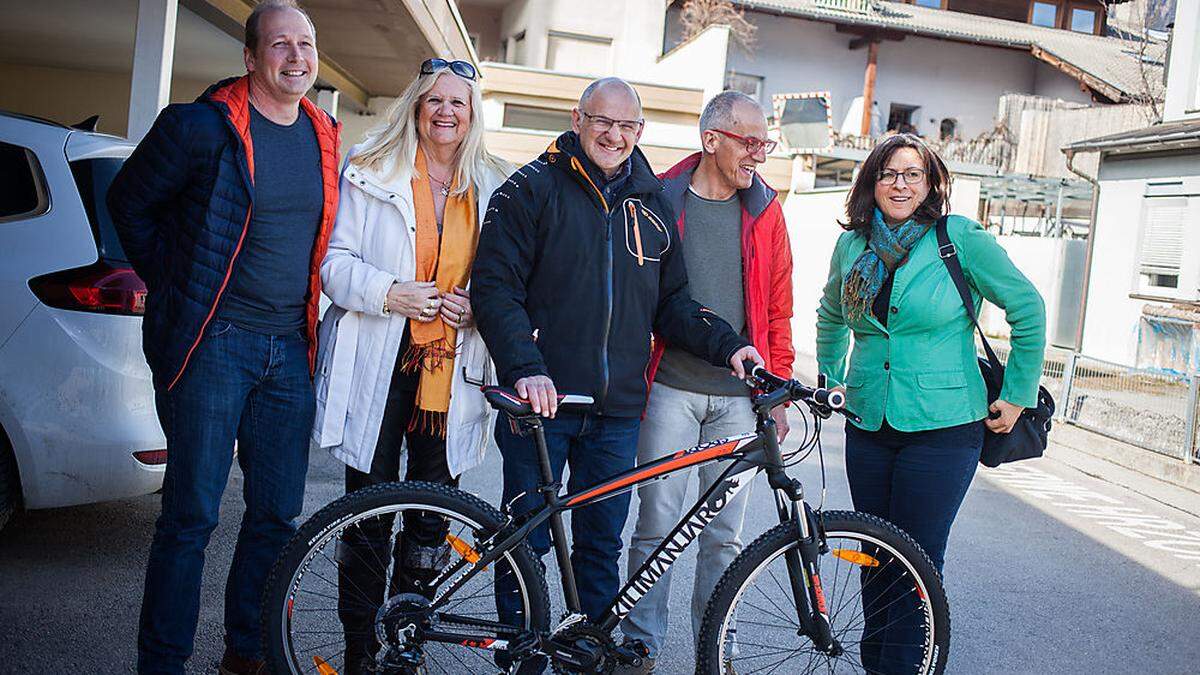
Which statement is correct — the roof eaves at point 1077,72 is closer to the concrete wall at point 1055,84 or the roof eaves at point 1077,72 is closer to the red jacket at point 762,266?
the concrete wall at point 1055,84

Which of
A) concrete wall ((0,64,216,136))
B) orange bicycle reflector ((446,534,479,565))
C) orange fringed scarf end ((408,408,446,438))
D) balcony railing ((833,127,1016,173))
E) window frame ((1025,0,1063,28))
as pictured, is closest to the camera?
orange bicycle reflector ((446,534,479,565))

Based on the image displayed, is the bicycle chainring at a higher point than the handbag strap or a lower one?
lower

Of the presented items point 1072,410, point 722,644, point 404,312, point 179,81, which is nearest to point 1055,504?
point 1072,410

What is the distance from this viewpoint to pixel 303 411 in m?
3.70

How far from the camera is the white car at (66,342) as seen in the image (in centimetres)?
443

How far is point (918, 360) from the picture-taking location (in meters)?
3.88

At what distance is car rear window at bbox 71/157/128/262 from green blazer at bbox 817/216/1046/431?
9.64ft

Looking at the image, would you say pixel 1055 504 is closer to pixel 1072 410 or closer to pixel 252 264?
pixel 1072 410

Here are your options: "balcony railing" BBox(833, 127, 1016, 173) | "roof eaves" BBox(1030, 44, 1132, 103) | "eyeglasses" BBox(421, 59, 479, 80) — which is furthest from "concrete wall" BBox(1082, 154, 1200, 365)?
"roof eaves" BBox(1030, 44, 1132, 103)

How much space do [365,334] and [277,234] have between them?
42 cm

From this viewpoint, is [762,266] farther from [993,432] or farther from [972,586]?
[972,586]

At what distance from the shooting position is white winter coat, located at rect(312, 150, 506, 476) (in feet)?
12.1

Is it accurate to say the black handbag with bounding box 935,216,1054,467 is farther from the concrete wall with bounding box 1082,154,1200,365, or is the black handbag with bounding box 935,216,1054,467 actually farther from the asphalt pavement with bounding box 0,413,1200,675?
the concrete wall with bounding box 1082,154,1200,365

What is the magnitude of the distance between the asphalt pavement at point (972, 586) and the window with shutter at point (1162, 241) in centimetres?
1053
